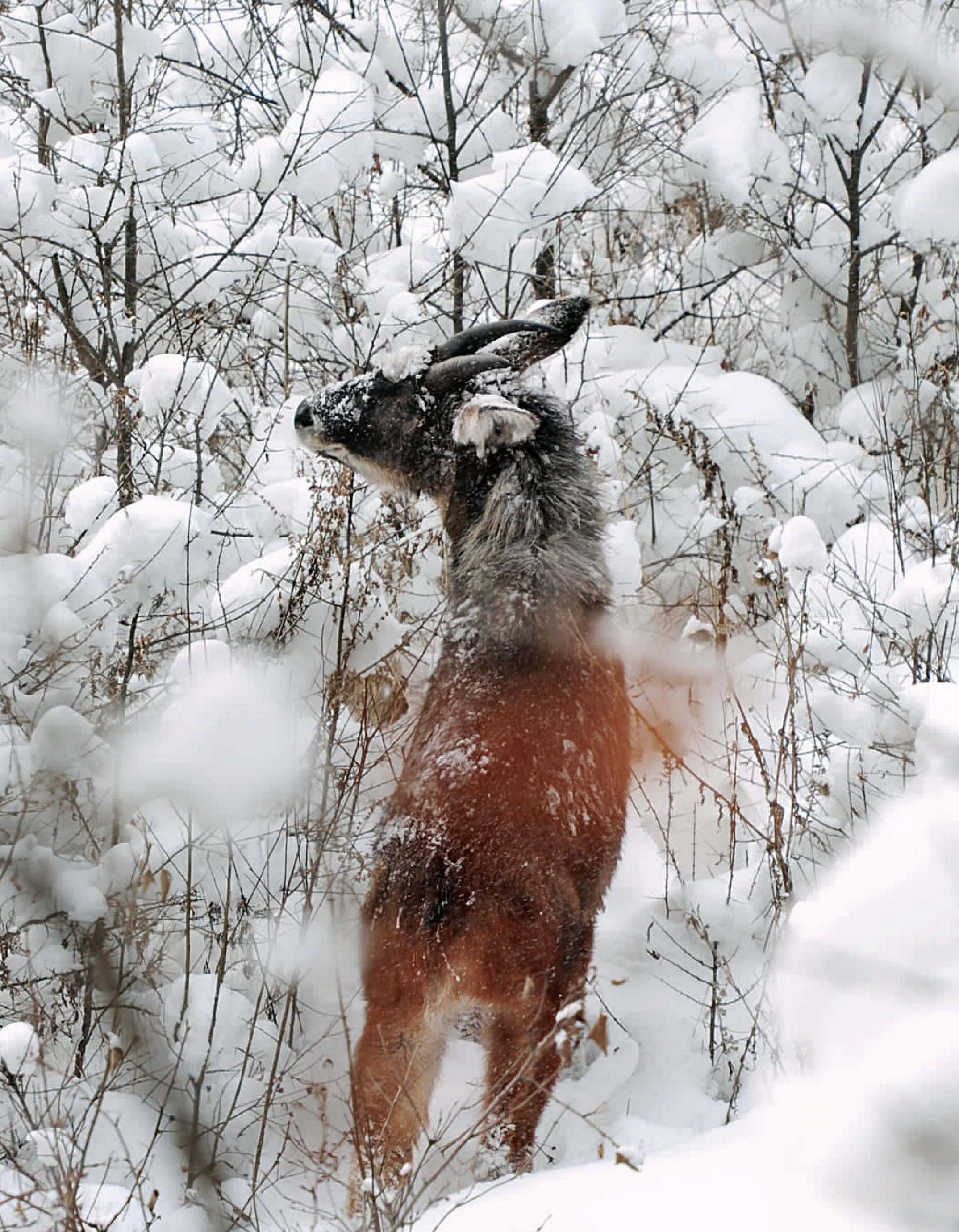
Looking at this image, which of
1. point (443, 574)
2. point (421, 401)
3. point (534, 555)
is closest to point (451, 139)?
point (421, 401)

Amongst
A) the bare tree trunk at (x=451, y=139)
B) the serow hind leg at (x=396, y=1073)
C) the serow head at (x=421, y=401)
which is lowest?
the serow hind leg at (x=396, y=1073)

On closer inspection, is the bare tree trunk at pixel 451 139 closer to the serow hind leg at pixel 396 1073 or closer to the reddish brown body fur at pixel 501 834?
the reddish brown body fur at pixel 501 834

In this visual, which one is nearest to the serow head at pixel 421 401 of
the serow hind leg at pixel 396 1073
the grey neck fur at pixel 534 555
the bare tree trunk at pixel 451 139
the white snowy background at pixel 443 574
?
the white snowy background at pixel 443 574

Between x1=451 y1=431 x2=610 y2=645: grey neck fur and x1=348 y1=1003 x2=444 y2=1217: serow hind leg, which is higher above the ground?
x1=451 y1=431 x2=610 y2=645: grey neck fur

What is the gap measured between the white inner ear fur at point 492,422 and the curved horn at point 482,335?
70 centimetres

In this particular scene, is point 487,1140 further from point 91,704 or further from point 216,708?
point 91,704

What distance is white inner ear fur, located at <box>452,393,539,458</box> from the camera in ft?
13.9

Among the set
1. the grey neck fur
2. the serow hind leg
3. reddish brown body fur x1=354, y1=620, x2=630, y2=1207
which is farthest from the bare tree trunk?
the serow hind leg

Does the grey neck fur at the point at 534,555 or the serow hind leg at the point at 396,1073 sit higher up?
the grey neck fur at the point at 534,555

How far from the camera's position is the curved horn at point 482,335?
5.00 meters

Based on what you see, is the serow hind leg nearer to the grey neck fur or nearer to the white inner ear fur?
the grey neck fur

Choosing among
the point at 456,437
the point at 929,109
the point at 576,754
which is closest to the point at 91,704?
the point at 456,437

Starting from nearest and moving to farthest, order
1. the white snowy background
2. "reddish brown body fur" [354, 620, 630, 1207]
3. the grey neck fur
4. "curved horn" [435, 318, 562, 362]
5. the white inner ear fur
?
the white snowy background → "reddish brown body fur" [354, 620, 630, 1207] → the grey neck fur → the white inner ear fur → "curved horn" [435, 318, 562, 362]

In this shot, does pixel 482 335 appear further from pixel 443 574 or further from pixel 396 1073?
pixel 396 1073
